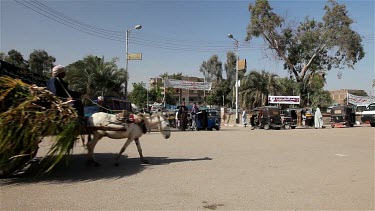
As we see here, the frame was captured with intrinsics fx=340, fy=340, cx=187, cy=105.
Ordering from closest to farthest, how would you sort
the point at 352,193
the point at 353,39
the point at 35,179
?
the point at 352,193
the point at 35,179
the point at 353,39

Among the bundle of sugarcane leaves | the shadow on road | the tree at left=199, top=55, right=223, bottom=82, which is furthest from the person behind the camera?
the tree at left=199, top=55, right=223, bottom=82

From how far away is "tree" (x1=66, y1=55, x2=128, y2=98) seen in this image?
3841cm

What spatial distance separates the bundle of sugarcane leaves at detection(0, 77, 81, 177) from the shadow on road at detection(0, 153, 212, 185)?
36cm

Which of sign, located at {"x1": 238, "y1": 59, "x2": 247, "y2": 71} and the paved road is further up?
sign, located at {"x1": 238, "y1": 59, "x2": 247, "y2": 71}

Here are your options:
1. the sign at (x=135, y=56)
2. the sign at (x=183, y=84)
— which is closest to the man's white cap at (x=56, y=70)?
the sign at (x=135, y=56)

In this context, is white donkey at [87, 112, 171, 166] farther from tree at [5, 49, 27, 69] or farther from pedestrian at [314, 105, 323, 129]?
tree at [5, 49, 27, 69]

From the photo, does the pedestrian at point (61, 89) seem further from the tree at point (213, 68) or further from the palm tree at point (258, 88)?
the tree at point (213, 68)

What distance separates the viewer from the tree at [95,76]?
38406 millimetres

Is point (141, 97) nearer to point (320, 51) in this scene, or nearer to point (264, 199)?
point (320, 51)

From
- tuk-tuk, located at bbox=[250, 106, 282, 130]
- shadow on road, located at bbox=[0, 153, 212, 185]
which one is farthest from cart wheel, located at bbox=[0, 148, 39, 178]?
tuk-tuk, located at bbox=[250, 106, 282, 130]

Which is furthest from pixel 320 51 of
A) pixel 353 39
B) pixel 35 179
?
pixel 35 179

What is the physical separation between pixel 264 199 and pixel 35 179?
430 centimetres

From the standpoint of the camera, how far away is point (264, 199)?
552 cm

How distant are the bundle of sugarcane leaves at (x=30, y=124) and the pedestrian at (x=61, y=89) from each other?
1.31ft
